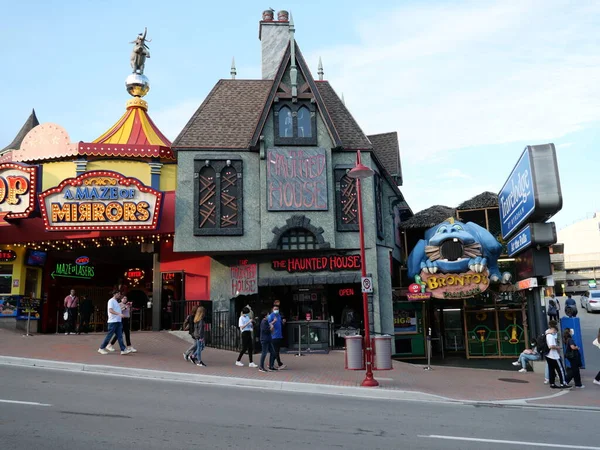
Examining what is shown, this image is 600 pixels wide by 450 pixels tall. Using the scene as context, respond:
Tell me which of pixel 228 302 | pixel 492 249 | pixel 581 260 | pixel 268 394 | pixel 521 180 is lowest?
pixel 268 394

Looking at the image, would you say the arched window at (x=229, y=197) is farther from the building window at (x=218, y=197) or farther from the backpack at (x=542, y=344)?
the backpack at (x=542, y=344)

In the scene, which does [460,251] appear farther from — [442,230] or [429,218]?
[429,218]

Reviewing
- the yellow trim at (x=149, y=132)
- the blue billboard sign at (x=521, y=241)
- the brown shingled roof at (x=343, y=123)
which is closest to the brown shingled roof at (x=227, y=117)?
the brown shingled roof at (x=343, y=123)

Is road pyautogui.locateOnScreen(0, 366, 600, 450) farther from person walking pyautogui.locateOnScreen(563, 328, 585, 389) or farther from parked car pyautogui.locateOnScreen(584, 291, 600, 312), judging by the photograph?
parked car pyautogui.locateOnScreen(584, 291, 600, 312)

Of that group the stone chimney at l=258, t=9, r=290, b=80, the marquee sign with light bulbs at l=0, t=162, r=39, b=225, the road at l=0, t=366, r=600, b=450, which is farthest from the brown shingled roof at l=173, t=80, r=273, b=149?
the road at l=0, t=366, r=600, b=450

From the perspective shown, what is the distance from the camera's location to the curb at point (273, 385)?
39.5 feet

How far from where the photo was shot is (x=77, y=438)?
282 inches

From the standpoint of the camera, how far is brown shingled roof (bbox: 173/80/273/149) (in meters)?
21.8

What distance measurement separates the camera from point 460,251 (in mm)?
22312

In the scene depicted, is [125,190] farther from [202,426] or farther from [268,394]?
[202,426]

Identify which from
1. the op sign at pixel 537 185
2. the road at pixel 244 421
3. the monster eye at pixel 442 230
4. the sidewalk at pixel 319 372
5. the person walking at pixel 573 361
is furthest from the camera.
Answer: the monster eye at pixel 442 230

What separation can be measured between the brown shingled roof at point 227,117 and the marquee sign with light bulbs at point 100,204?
2454mm

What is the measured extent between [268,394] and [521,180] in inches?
436

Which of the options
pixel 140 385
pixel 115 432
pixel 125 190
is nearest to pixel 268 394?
pixel 140 385
